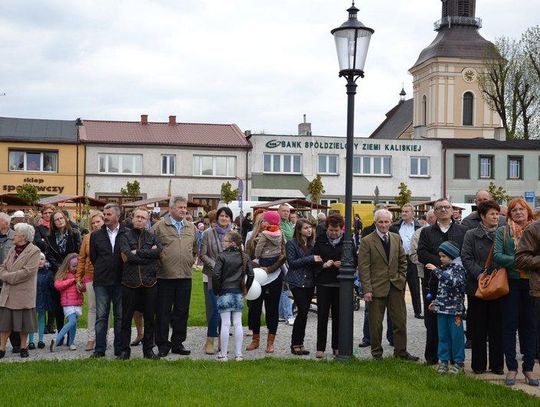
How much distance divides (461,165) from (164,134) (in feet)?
70.3

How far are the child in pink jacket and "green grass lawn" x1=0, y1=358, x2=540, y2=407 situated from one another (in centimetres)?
152

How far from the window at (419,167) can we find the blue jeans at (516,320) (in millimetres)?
54119

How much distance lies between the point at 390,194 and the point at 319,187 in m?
7.32

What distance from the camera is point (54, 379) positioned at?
364 inches

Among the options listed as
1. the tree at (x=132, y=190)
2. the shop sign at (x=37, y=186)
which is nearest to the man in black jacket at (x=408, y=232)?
the tree at (x=132, y=190)

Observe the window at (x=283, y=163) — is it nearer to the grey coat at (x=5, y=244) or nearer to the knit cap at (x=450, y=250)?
the grey coat at (x=5, y=244)

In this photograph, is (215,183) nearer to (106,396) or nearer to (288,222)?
(288,222)

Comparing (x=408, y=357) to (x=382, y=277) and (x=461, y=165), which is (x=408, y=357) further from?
(x=461, y=165)

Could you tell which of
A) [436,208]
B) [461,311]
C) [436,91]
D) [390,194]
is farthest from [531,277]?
[436,91]

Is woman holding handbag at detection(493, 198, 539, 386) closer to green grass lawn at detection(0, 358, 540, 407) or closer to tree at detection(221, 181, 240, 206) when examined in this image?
green grass lawn at detection(0, 358, 540, 407)

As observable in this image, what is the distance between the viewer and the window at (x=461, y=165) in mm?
63812

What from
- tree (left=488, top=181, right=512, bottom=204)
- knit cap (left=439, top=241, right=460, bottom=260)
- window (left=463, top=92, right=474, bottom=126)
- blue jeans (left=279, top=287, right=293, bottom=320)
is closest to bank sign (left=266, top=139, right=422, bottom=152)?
tree (left=488, top=181, right=512, bottom=204)

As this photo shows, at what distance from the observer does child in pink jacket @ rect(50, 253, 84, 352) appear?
1196cm

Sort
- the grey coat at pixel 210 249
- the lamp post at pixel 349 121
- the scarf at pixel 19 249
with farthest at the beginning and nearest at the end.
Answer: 1. the grey coat at pixel 210 249
2. the scarf at pixel 19 249
3. the lamp post at pixel 349 121
